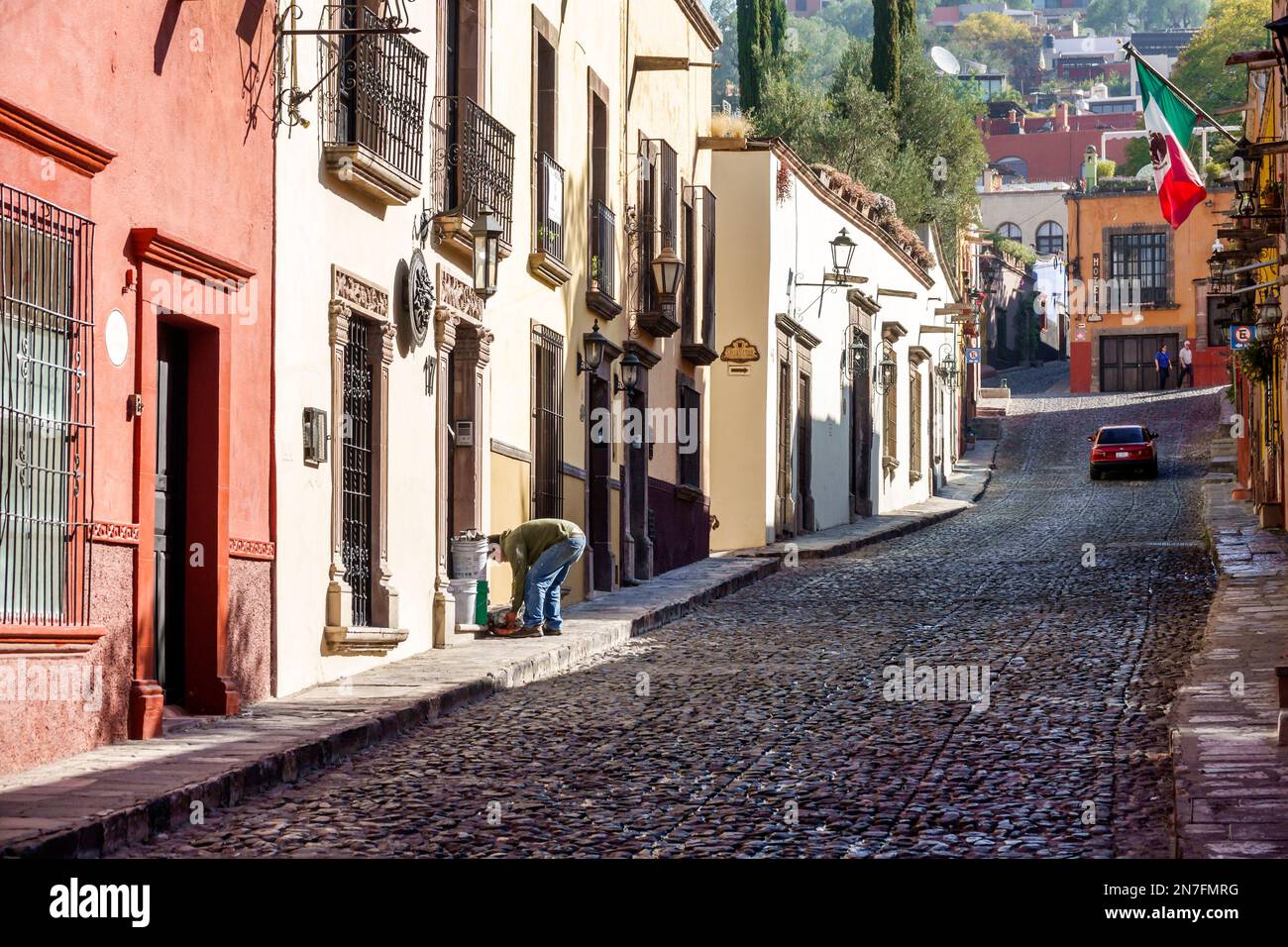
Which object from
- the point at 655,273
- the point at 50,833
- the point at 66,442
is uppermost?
the point at 655,273

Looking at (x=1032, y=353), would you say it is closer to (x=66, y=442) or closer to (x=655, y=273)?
(x=655, y=273)

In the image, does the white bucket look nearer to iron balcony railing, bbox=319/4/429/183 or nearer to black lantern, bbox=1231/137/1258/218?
iron balcony railing, bbox=319/4/429/183

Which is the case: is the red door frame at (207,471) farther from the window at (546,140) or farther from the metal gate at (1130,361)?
the metal gate at (1130,361)

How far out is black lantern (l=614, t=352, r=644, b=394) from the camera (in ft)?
64.3

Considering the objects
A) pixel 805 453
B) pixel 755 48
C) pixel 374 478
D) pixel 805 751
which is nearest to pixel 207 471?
pixel 374 478

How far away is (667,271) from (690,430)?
3.74 metres

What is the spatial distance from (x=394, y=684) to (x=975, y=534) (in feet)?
54.6

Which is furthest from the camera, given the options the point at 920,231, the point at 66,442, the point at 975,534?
the point at 920,231

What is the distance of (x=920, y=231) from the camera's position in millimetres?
43250

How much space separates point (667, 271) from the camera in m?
20.6

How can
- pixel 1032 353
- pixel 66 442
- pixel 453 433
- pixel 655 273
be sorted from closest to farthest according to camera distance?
pixel 66 442
pixel 453 433
pixel 655 273
pixel 1032 353

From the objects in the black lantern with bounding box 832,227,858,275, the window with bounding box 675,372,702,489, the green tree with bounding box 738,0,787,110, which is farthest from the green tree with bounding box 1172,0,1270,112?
the window with bounding box 675,372,702,489

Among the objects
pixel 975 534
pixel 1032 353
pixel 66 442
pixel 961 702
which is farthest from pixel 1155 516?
pixel 1032 353

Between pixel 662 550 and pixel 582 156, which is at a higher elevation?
pixel 582 156
